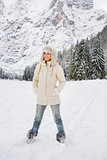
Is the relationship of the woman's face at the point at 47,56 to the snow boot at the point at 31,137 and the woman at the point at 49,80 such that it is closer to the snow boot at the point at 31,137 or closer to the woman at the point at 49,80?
the woman at the point at 49,80

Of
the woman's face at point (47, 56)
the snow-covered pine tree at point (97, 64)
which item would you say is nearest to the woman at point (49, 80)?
the woman's face at point (47, 56)

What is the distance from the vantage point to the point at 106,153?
8.47ft

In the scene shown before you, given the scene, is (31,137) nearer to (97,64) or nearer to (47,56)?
(47,56)

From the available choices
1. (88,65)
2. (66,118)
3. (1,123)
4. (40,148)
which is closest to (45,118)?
(66,118)

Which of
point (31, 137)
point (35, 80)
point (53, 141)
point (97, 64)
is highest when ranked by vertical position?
point (35, 80)

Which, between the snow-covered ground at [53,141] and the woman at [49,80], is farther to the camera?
the woman at [49,80]

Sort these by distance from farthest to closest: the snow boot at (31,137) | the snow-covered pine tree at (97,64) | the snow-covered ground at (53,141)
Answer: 1. the snow-covered pine tree at (97,64)
2. the snow boot at (31,137)
3. the snow-covered ground at (53,141)

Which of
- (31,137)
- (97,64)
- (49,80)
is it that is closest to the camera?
(49,80)

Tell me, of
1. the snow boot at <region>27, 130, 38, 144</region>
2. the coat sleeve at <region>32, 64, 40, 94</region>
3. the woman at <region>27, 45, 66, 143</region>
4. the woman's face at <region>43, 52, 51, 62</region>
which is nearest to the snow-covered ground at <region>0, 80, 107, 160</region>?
the snow boot at <region>27, 130, 38, 144</region>

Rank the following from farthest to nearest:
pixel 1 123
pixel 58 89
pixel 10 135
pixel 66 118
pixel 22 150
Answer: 1. pixel 66 118
2. pixel 1 123
3. pixel 10 135
4. pixel 58 89
5. pixel 22 150

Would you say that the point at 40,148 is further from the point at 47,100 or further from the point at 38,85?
the point at 38,85

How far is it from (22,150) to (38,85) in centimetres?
126

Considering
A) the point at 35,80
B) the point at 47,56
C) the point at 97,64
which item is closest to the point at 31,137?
the point at 35,80

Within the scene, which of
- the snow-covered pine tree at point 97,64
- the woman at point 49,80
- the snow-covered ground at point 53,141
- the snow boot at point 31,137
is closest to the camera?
the snow-covered ground at point 53,141
